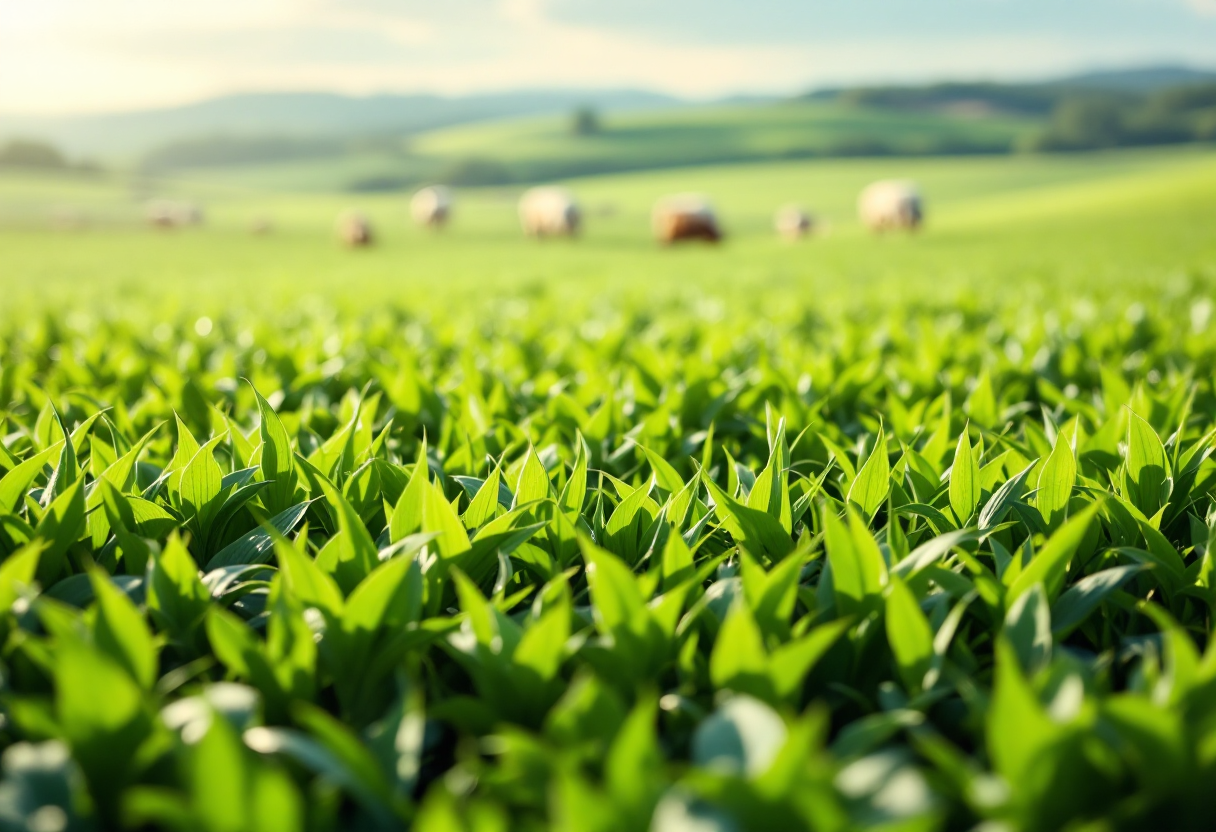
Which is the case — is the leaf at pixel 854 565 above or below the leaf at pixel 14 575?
below

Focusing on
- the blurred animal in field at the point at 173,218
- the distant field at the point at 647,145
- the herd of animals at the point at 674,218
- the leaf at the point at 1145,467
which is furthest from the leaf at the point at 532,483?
the distant field at the point at 647,145

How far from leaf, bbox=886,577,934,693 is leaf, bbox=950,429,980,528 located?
0.71m

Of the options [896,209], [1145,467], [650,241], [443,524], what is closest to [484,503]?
[443,524]

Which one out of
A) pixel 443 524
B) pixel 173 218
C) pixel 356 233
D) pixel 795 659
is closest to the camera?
pixel 795 659

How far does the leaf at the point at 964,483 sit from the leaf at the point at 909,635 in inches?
27.8

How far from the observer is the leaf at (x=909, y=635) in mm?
1482

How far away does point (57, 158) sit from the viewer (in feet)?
291

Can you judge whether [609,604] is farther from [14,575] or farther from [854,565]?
[14,575]

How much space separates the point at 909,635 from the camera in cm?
149

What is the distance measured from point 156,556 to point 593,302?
699cm

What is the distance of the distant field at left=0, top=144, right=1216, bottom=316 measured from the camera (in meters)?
12.8

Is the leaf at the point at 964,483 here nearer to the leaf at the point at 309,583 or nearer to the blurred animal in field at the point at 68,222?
the leaf at the point at 309,583

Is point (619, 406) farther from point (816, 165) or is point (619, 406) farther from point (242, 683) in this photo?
point (816, 165)

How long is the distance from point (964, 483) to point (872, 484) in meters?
0.21
